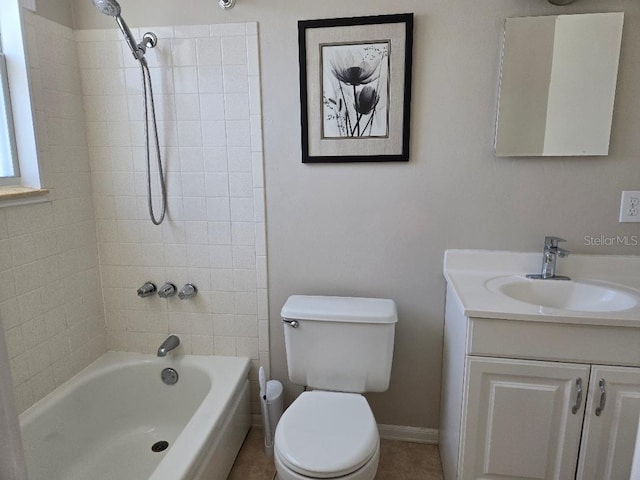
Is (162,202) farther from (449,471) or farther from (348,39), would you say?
(449,471)

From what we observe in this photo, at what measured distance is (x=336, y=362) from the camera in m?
1.72

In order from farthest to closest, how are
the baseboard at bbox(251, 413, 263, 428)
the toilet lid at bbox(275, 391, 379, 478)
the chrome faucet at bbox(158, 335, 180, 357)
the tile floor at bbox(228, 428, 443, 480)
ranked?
1. the baseboard at bbox(251, 413, 263, 428)
2. the chrome faucet at bbox(158, 335, 180, 357)
3. the tile floor at bbox(228, 428, 443, 480)
4. the toilet lid at bbox(275, 391, 379, 478)

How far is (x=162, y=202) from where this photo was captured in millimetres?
1927

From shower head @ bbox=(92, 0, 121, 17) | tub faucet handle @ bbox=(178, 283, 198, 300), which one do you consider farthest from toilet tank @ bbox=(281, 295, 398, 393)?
shower head @ bbox=(92, 0, 121, 17)

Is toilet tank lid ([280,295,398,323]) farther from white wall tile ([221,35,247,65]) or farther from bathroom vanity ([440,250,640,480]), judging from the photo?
white wall tile ([221,35,247,65])

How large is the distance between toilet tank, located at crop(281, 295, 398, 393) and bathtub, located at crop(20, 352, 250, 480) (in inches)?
14.1

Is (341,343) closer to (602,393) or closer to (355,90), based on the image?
(602,393)

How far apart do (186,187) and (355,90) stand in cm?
87

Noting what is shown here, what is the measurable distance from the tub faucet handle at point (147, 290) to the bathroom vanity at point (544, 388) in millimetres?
1386

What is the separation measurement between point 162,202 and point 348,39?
109 centimetres

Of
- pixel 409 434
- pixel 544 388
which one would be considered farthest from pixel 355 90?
pixel 409 434

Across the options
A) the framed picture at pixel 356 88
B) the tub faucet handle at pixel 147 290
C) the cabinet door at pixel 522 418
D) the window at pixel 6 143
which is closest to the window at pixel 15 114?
Answer: the window at pixel 6 143

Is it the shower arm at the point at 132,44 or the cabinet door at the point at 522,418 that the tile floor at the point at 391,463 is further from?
the shower arm at the point at 132,44

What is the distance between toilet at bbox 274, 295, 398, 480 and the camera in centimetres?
147
